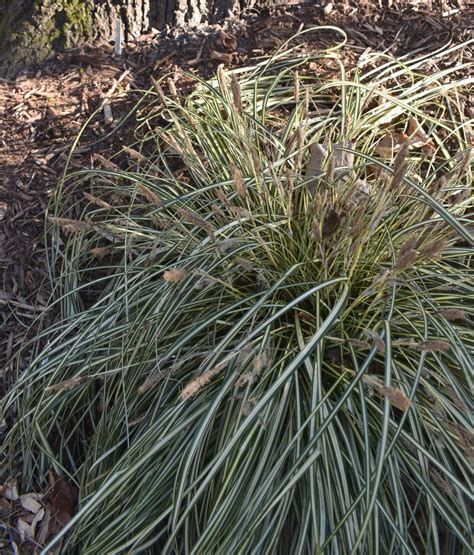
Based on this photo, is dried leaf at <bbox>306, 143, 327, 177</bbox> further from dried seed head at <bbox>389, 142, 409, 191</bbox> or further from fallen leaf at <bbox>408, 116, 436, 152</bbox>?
dried seed head at <bbox>389, 142, 409, 191</bbox>

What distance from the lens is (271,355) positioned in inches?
82.6

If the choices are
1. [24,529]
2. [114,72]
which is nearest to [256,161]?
[24,529]

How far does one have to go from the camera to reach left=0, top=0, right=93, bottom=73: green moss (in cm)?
317

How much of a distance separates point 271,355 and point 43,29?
2.01 m

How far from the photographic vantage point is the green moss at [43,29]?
3174 mm

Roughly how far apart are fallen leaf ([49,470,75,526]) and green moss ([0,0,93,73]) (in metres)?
1.98

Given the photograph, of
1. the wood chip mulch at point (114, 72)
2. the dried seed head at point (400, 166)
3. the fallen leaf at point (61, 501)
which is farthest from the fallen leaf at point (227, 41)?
the fallen leaf at point (61, 501)

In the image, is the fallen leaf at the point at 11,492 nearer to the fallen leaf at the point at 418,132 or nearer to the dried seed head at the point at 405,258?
the dried seed head at the point at 405,258

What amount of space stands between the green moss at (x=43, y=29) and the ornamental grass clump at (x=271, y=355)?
0.84 meters

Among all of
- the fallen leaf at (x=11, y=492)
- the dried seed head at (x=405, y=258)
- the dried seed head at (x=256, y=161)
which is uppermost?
the dried seed head at (x=256, y=161)

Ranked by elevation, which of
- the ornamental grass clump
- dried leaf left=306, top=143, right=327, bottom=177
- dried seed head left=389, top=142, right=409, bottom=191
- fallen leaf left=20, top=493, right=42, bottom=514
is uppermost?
dried seed head left=389, top=142, right=409, bottom=191

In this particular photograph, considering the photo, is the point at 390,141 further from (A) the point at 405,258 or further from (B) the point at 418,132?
(A) the point at 405,258

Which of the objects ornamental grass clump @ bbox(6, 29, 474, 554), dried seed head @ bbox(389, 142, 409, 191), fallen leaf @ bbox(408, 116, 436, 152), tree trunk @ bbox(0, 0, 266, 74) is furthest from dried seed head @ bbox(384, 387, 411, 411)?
tree trunk @ bbox(0, 0, 266, 74)

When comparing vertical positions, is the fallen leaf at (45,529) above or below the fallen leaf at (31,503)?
below
